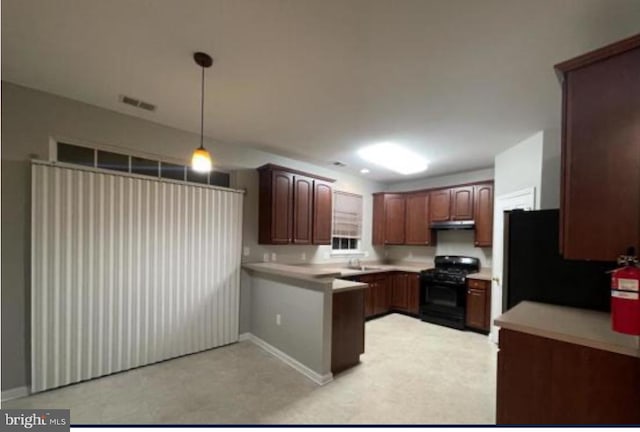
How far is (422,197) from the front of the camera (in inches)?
214

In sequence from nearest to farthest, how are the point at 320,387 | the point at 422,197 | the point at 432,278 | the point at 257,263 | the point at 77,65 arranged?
the point at 77,65 → the point at 320,387 → the point at 257,263 → the point at 432,278 → the point at 422,197

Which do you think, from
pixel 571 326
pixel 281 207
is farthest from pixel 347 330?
pixel 571 326

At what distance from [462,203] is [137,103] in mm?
4854

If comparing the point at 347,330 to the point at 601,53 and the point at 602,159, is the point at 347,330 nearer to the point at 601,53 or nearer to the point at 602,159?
the point at 602,159

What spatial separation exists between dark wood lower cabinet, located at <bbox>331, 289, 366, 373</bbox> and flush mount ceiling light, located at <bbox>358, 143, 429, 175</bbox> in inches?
78.0

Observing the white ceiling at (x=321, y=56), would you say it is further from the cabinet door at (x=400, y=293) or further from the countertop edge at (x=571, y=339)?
the cabinet door at (x=400, y=293)

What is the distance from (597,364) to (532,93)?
2.07 meters

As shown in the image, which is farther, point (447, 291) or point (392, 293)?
point (392, 293)

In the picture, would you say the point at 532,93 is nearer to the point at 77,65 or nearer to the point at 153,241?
the point at 77,65

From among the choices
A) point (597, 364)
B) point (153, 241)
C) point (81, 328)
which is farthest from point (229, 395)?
point (597, 364)

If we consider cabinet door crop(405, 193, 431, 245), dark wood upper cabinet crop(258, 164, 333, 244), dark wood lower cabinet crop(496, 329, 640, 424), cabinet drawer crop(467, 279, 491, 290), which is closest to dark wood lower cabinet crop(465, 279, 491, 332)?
cabinet drawer crop(467, 279, 491, 290)

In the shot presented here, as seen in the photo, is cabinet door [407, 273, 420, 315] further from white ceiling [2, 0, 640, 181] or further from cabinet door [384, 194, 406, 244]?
white ceiling [2, 0, 640, 181]

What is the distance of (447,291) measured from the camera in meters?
4.62

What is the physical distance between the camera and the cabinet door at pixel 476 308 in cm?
419
